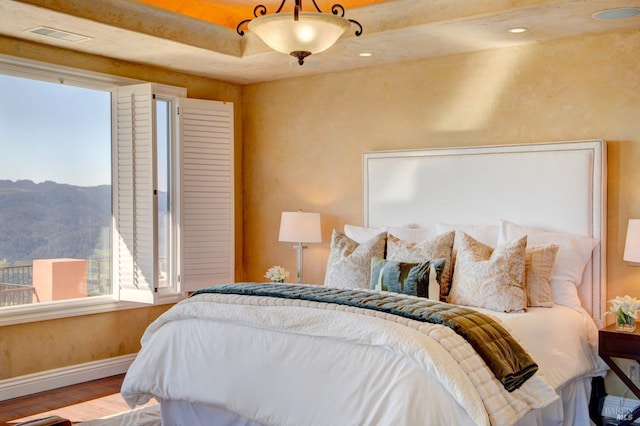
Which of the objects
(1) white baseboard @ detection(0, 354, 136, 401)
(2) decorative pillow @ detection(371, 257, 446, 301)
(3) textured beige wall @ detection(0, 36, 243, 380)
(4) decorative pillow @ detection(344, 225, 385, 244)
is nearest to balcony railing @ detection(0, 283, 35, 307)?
(3) textured beige wall @ detection(0, 36, 243, 380)

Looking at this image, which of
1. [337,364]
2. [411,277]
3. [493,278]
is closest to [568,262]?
[493,278]

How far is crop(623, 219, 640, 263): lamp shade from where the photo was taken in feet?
12.5

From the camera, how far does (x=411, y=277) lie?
13.3 ft

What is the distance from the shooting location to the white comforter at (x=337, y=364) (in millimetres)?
2756

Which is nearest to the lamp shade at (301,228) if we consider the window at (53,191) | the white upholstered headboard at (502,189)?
the white upholstered headboard at (502,189)

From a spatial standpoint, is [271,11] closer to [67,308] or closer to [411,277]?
[411,277]

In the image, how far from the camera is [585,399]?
12.6 feet

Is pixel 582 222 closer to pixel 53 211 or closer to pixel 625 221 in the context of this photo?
pixel 625 221

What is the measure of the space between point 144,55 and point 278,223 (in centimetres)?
194

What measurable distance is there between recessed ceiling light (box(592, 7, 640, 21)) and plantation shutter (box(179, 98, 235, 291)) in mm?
3146

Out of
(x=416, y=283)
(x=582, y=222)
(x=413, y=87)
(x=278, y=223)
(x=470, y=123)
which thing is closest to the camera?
(x=416, y=283)

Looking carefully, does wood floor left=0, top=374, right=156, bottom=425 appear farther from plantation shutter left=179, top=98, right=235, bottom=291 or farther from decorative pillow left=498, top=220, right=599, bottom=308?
decorative pillow left=498, top=220, right=599, bottom=308

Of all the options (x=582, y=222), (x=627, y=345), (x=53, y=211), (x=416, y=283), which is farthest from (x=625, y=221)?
(x=53, y=211)

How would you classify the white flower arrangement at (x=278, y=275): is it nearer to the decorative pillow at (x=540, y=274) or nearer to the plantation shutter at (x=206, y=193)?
Result: the plantation shutter at (x=206, y=193)
